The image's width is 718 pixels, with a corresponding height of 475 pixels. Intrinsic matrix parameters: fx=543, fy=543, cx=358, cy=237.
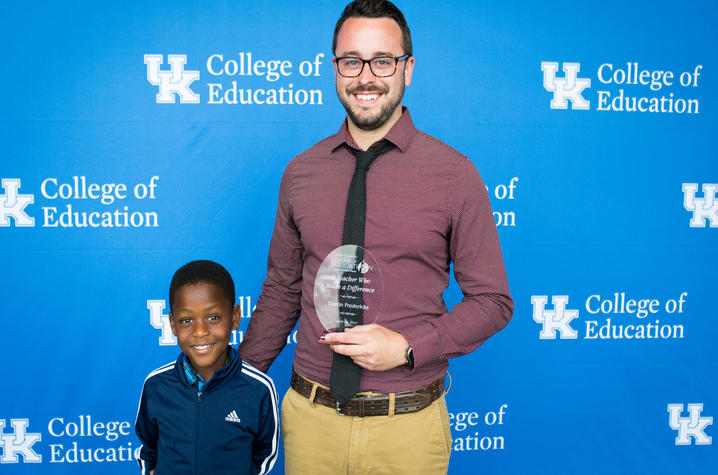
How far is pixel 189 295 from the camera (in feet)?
4.22

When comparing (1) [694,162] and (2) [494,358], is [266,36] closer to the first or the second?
(2) [494,358]

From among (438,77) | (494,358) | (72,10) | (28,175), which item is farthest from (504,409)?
(72,10)

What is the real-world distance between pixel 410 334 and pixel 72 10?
177 cm

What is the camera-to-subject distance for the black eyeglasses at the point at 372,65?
1.28 meters

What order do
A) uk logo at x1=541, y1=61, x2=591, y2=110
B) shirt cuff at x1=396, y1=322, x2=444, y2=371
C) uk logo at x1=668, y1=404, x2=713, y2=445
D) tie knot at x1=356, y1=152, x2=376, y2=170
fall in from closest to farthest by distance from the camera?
shirt cuff at x1=396, y1=322, x2=444, y2=371 < tie knot at x1=356, y1=152, x2=376, y2=170 < uk logo at x1=541, y1=61, x2=591, y2=110 < uk logo at x1=668, y1=404, x2=713, y2=445

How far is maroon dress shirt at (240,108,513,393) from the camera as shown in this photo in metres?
1.26

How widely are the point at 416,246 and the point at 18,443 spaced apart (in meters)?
1.81

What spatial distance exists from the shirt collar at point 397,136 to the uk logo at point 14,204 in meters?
1.32

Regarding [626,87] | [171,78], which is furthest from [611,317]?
[171,78]

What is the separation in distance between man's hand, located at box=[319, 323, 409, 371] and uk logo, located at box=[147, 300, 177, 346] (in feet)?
3.77

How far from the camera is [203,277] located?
51.3 inches

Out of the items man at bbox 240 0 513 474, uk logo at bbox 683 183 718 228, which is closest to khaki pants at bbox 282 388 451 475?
man at bbox 240 0 513 474

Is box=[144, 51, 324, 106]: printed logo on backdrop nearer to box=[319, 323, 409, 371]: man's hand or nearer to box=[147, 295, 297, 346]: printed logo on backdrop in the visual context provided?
box=[147, 295, 297, 346]: printed logo on backdrop

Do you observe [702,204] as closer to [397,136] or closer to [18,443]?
[397,136]
